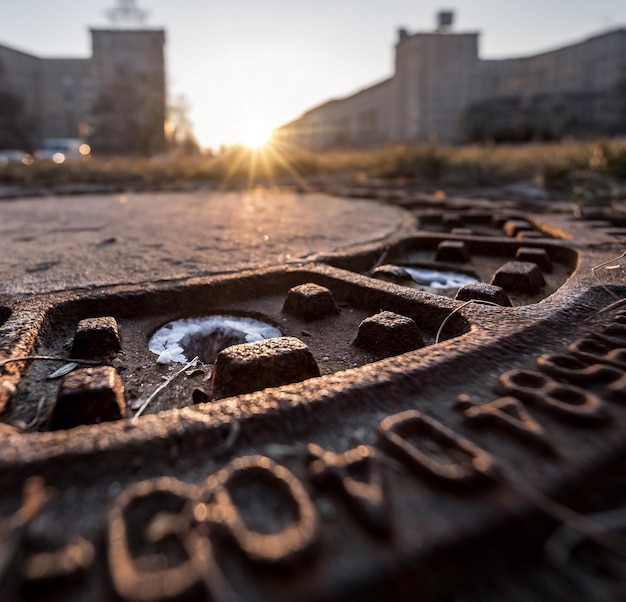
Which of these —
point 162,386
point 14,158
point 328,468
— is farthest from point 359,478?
point 14,158

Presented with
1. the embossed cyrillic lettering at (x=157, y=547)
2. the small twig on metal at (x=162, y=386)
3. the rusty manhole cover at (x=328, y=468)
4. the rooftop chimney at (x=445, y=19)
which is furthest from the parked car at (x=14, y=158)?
the rooftop chimney at (x=445, y=19)

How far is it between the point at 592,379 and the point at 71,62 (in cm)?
5039

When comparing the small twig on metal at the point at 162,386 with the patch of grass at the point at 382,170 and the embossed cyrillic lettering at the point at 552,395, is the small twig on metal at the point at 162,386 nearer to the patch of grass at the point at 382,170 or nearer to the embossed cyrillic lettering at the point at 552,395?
the embossed cyrillic lettering at the point at 552,395

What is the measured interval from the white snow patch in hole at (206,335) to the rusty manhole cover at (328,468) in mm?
89

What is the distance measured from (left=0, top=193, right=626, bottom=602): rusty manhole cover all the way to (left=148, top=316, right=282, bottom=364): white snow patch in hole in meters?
0.09

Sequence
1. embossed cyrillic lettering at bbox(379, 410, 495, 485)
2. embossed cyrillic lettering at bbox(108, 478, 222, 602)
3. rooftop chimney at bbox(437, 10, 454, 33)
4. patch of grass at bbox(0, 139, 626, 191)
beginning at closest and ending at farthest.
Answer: embossed cyrillic lettering at bbox(108, 478, 222, 602) < embossed cyrillic lettering at bbox(379, 410, 495, 485) < patch of grass at bbox(0, 139, 626, 191) < rooftop chimney at bbox(437, 10, 454, 33)

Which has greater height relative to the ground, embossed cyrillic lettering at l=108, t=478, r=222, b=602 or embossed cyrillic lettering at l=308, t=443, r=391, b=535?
embossed cyrillic lettering at l=308, t=443, r=391, b=535

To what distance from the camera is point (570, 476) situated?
62cm

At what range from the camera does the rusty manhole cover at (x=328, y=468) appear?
1.67ft

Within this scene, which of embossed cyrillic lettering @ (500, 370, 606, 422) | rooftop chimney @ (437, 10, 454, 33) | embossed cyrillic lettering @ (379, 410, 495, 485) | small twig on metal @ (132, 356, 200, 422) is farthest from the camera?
rooftop chimney @ (437, 10, 454, 33)

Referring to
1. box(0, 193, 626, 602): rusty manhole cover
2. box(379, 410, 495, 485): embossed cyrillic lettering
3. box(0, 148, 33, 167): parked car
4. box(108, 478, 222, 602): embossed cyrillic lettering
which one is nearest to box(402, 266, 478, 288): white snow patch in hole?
box(0, 193, 626, 602): rusty manhole cover

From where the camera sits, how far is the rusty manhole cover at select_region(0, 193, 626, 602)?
0.51 meters

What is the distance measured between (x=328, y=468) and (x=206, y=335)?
833 millimetres

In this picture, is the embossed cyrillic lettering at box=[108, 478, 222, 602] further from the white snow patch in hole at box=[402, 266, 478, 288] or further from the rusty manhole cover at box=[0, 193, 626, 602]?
the white snow patch in hole at box=[402, 266, 478, 288]
